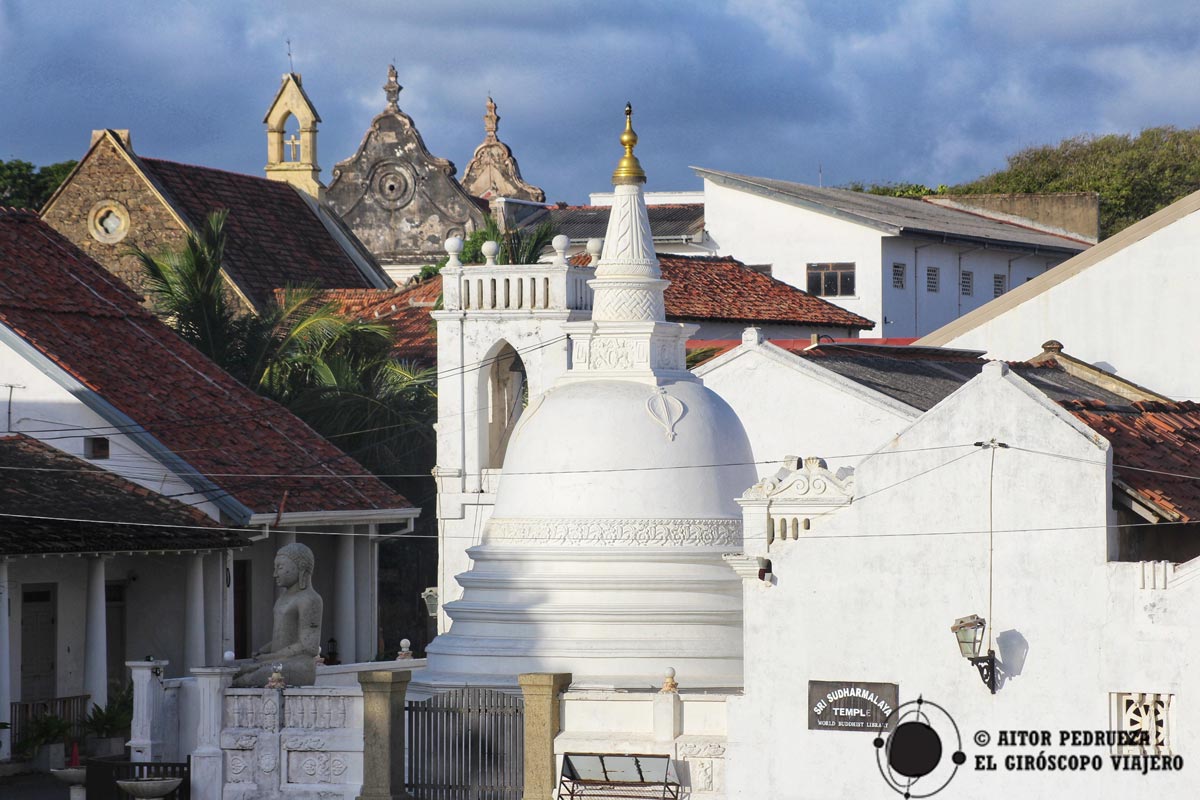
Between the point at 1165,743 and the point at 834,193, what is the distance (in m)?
42.6

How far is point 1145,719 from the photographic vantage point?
2150 centimetres

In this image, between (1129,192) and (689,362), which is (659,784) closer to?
(689,362)

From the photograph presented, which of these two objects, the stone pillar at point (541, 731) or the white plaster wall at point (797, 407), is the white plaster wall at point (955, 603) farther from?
the white plaster wall at point (797, 407)

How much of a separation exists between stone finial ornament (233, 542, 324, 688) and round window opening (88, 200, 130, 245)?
2809 centimetres

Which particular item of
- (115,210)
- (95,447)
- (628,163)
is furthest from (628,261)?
(115,210)

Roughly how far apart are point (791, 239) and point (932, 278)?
4.03 meters

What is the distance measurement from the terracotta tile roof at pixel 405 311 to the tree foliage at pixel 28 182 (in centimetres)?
1826

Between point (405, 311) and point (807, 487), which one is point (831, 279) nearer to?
point (405, 311)

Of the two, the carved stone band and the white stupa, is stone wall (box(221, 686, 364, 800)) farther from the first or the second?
the carved stone band

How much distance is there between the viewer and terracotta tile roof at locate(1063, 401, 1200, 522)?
74.9 feet

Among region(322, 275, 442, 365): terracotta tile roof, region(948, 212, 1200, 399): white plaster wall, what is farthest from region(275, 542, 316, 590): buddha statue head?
region(322, 275, 442, 365): terracotta tile roof

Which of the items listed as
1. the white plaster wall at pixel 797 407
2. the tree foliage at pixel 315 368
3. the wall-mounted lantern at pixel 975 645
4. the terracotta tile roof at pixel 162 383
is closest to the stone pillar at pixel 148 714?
the terracotta tile roof at pixel 162 383

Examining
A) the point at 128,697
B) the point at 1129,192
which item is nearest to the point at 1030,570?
the point at 128,697

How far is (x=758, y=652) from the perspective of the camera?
2317 centimetres
